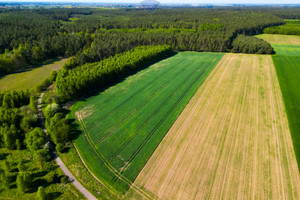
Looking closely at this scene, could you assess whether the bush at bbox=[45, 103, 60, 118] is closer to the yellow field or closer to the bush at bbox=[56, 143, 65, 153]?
the bush at bbox=[56, 143, 65, 153]

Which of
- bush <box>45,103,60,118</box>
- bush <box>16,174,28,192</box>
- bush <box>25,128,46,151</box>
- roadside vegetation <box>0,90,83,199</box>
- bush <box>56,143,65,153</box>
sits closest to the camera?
bush <box>16,174,28,192</box>

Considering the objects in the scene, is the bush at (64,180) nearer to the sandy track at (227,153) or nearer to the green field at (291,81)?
the sandy track at (227,153)

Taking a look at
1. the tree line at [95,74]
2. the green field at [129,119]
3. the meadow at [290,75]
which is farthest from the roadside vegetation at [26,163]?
the meadow at [290,75]

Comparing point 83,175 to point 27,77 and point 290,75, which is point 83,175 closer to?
point 27,77

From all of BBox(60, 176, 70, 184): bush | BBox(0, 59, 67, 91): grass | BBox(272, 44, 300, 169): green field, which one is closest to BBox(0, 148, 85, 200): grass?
BBox(60, 176, 70, 184): bush

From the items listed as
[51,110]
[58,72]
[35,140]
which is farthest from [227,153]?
[58,72]
